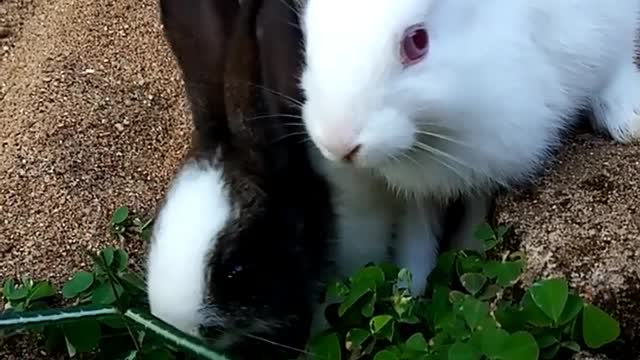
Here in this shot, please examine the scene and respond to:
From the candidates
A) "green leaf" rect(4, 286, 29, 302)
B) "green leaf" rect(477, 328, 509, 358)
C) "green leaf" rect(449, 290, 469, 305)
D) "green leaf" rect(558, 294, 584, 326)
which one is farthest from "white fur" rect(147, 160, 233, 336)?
"green leaf" rect(558, 294, 584, 326)

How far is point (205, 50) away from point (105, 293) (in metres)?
0.54

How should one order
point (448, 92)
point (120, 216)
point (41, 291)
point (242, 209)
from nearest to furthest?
point (448, 92) → point (242, 209) → point (41, 291) → point (120, 216)

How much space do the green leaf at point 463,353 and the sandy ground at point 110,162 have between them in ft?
0.94

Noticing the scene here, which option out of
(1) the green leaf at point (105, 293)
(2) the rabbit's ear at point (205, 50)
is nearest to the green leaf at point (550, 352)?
(2) the rabbit's ear at point (205, 50)

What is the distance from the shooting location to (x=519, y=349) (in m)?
2.42

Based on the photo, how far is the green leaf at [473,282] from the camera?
264cm

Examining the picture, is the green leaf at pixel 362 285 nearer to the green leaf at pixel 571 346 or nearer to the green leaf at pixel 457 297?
the green leaf at pixel 457 297

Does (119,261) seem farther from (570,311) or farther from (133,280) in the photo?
(570,311)

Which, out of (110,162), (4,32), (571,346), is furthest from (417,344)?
(4,32)

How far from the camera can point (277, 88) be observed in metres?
2.74

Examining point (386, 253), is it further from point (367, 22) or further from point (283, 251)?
point (367, 22)

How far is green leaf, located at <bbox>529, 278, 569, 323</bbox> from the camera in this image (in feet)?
8.11

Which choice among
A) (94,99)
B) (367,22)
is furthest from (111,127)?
(367,22)

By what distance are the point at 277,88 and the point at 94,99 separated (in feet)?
2.73
